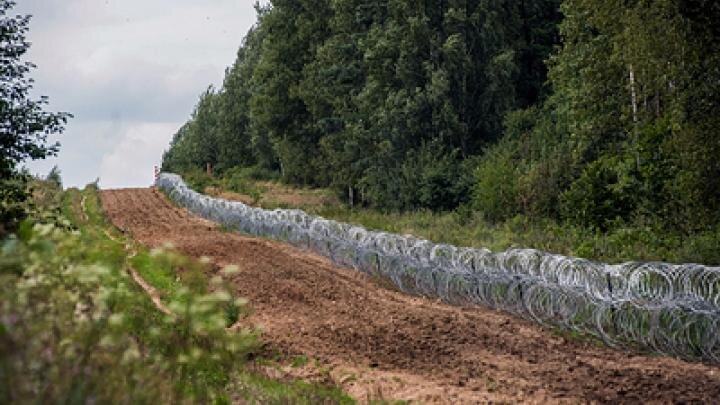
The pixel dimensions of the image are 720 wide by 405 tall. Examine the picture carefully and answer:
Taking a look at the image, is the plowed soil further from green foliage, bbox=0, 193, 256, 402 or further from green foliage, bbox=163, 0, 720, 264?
green foliage, bbox=163, 0, 720, 264

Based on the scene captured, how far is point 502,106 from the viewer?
148 ft

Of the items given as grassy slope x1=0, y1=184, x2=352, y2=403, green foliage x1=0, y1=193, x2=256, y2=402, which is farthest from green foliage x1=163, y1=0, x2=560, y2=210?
green foliage x1=0, y1=193, x2=256, y2=402

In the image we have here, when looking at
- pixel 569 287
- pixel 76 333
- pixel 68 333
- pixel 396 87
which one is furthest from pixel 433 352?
pixel 396 87

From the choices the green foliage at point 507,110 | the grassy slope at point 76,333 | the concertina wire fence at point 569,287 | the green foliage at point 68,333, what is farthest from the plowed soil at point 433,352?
the green foliage at point 507,110

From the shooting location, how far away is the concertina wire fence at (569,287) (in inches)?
561

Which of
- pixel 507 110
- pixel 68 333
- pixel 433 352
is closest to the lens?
pixel 68 333

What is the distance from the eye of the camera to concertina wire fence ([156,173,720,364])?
14250mm

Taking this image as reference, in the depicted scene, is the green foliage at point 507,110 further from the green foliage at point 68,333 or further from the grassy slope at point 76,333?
the green foliage at point 68,333

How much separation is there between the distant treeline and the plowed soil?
6981mm

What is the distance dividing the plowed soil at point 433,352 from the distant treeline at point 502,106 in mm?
6981

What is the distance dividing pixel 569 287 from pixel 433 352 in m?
2.93

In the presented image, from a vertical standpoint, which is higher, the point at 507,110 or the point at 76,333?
the point at 507,110

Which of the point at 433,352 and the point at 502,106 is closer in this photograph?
the point at 433,352

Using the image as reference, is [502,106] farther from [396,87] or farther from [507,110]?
[396,87]
